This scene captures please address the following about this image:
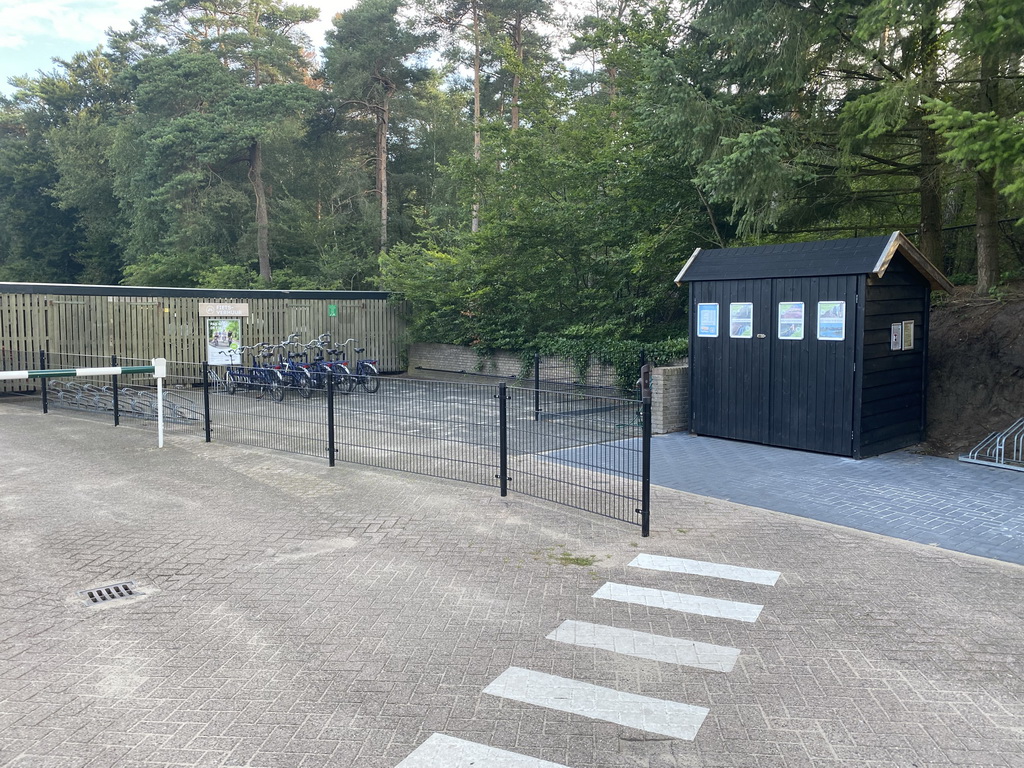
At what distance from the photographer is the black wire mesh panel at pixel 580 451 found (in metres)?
7.79

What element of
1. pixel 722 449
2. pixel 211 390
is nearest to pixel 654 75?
pixel 722 449

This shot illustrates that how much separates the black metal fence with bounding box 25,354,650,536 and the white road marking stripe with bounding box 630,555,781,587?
0.70 m

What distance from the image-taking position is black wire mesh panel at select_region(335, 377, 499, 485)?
877 centimetres

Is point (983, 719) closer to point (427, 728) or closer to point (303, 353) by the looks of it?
point (427, 728)

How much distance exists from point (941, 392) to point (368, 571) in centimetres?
972

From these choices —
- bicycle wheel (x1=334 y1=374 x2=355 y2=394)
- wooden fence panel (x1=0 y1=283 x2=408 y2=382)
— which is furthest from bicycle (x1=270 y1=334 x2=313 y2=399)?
wooden fence panel (x1=0 y1=283 x2=408 y2=382)

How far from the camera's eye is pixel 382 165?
3509 cm

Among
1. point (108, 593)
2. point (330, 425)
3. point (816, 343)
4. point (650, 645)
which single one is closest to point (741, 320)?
point (816, 343)

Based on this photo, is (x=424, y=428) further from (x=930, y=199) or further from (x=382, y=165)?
(x=382, y=165)

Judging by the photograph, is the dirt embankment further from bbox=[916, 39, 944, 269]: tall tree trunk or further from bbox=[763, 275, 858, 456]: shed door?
bbox=[916, 39, 944, 269]: tall tree trunk

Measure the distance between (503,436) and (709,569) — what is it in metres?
2.80

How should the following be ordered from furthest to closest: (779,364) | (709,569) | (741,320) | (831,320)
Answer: (741,320)
(779,364)
(831,320)
(709,569)

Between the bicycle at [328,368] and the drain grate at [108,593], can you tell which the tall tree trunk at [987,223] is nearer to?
the bicycle at [328,368]

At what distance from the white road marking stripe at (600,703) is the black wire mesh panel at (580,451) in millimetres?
3271
